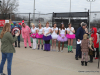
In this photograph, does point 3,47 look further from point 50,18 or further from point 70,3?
point 70,3

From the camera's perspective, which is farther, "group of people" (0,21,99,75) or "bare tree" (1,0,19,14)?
"bare tree" (1,0,19,14)

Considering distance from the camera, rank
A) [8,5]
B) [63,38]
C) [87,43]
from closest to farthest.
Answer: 1. [87,43]
2. [63,38]
3. [8,5]

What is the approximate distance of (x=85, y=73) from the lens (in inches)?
200

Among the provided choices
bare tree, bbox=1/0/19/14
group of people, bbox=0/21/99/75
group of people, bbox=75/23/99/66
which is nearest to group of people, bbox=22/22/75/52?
group of people, bbox=0/21/99/75

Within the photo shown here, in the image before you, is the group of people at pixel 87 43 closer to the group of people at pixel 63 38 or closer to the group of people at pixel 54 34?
the group of people at pixel 63 38

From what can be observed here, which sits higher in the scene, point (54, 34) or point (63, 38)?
point (54, 34)

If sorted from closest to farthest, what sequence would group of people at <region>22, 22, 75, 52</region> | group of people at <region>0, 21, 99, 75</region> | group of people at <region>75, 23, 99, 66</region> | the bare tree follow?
1. group of people at <region>0, 21, 99, 75</region>
2. group of people at <region>75, 23, 99, 66</region>
3. group of people at <region>22, 22, 75, 52</region>
4. the bare tree

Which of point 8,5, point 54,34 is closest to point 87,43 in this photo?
point 54,34

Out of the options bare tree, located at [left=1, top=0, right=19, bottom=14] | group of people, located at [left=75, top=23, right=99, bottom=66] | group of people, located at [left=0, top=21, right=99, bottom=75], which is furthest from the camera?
bare tree, located at [left=1, top=0, right=19, bottom=14]

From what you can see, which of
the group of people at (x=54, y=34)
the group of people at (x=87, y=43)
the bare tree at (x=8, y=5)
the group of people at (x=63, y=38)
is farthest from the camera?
the bare tree at (x=8, y=5)

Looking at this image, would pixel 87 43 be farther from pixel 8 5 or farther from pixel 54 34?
pixel 8 5

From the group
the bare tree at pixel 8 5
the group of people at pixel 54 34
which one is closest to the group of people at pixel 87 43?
the group of people at pixel 54 34

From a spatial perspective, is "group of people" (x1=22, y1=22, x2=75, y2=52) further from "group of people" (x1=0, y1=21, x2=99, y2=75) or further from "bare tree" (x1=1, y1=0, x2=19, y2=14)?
"bare tree" (x1=1, y1=0, x2=19, y2=14)

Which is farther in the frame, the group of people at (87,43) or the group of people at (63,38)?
the group of people at (87,43)
